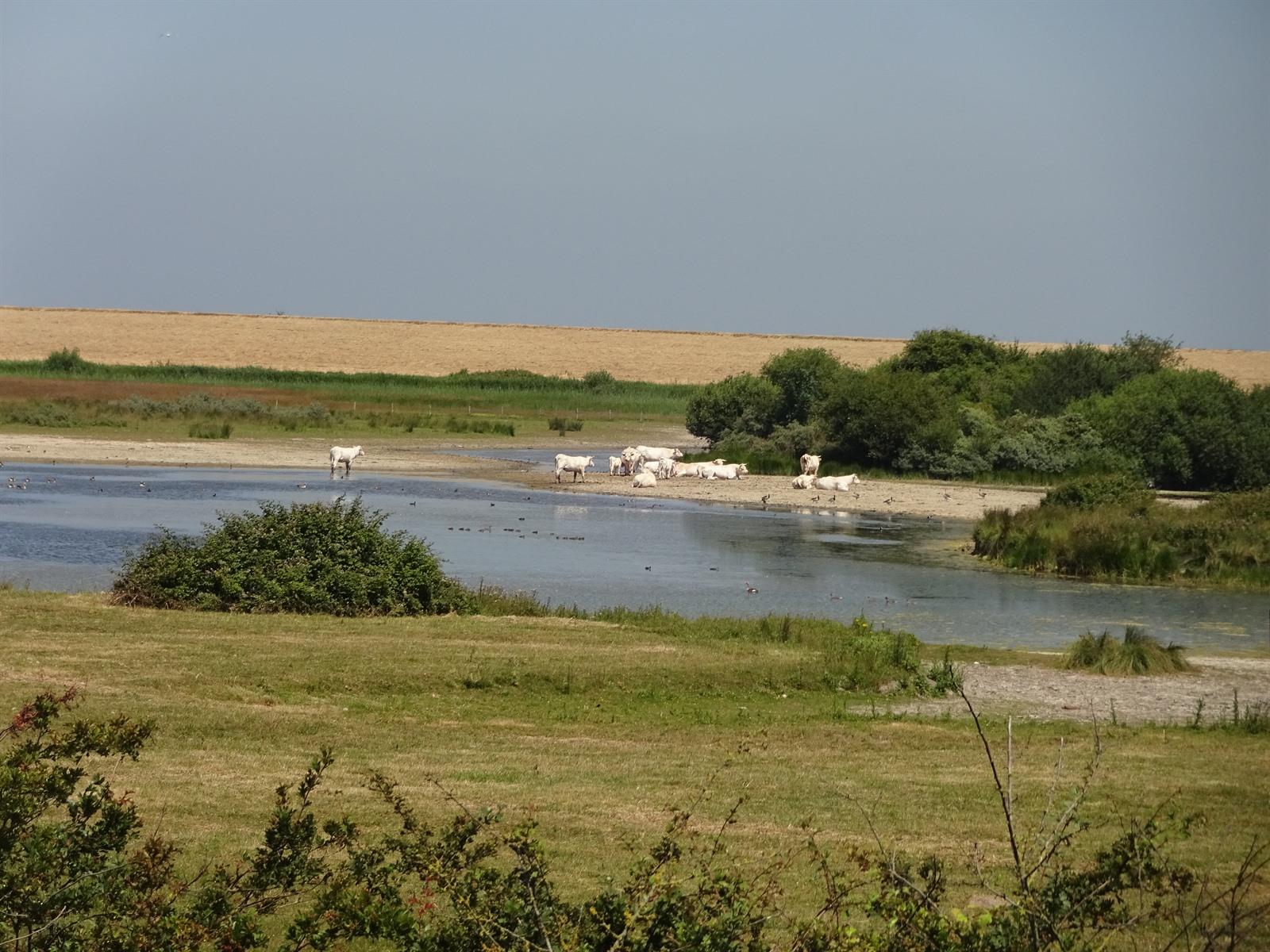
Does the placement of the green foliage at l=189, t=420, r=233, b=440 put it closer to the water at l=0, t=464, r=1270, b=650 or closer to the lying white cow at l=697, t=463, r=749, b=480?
the water at l=0, t=464, r=1270, b=650

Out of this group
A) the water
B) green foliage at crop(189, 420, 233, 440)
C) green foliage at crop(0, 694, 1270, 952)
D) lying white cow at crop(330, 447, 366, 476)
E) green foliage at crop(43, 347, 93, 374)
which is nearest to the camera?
green foliage at crop(0, 694, 1270, 952)

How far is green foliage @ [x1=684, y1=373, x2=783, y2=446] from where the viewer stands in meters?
69.9

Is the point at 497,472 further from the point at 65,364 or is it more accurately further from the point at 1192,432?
the point at 65,364

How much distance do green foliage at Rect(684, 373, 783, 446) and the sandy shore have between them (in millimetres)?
11081

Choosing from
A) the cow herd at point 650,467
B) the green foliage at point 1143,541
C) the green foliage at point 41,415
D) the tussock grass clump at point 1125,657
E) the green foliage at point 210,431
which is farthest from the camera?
the green foliage at point 41,415

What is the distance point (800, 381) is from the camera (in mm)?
68125

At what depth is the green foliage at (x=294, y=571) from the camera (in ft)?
69.2

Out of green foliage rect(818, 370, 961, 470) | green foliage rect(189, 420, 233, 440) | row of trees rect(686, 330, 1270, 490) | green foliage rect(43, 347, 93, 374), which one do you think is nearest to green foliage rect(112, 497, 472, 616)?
row of trees rect(686, 330, 1270, 490)

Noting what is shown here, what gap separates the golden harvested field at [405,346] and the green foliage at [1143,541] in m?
101

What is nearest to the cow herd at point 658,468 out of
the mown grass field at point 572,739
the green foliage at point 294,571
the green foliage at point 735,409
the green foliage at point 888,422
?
the green foliage at point 888,422

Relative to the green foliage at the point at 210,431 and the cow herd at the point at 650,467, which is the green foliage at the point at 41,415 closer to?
the green foliage at the point at 210,431

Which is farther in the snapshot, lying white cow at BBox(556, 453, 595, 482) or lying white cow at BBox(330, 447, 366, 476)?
lying white cow at BBox(330, 447, 366, 476)

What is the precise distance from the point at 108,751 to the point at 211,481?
43.7 meters

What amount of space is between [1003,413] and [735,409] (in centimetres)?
1359
